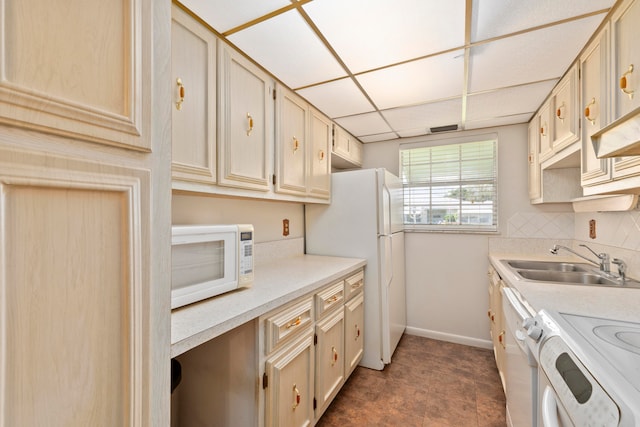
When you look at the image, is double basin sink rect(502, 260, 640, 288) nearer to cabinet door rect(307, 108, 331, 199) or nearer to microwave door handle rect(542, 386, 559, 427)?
microwave door handle rect(542, 386, 559, 427)

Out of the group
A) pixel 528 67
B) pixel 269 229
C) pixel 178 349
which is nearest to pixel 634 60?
pixel 528 67

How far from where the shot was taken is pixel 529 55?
156 cm

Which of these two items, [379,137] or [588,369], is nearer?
[588,369]

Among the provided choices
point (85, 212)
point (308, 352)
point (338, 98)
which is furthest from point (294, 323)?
point (338, 98)

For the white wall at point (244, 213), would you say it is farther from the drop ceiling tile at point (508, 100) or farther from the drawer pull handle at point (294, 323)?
the drop ceiling tile at point (508, 100)

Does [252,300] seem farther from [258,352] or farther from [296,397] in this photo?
[296,397]

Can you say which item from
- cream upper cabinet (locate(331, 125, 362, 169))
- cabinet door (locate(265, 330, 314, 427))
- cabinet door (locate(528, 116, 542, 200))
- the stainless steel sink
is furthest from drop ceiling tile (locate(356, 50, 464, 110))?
cabinet door (locate(265, 330, 314, 427))

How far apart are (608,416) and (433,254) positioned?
2490 millimetres

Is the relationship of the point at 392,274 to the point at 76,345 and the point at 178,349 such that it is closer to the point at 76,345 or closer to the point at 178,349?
the point at 178,349

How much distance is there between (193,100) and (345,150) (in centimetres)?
178

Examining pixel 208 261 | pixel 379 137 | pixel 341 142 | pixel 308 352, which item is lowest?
pixel 308 352

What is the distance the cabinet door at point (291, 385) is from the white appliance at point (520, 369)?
3.13ft

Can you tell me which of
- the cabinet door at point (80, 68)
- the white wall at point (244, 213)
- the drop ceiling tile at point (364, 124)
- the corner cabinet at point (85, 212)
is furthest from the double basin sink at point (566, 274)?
the cabinet door at point (80, 68)

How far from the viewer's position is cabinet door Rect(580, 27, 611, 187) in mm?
1313
